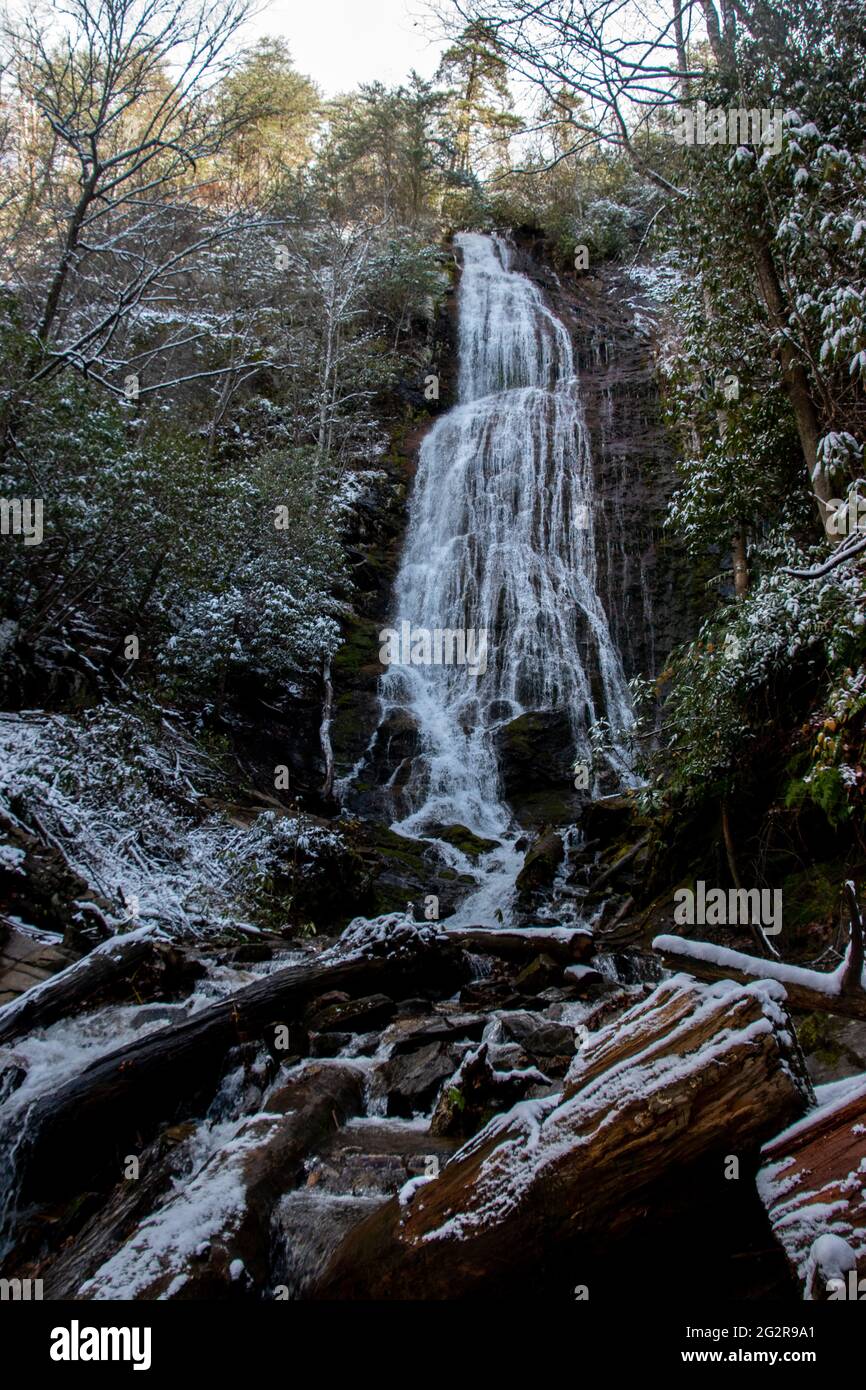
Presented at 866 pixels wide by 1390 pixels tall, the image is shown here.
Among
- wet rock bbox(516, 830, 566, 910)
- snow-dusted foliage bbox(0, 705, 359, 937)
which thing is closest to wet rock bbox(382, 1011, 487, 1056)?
snow-dusted foliage bbox(0, 705, 359, 937)

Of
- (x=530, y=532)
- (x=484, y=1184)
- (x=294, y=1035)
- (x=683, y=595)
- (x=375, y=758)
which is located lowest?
(x=294, y=1035)

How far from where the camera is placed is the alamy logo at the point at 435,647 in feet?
51.1

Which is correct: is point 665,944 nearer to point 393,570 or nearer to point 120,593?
point 120,593

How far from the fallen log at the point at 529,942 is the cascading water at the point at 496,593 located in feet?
8.52

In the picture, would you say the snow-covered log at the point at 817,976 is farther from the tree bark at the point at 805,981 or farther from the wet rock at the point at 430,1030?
the wet rock at the point at 430,1030

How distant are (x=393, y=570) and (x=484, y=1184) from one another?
15.7 metres

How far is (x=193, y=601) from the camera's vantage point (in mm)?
11367

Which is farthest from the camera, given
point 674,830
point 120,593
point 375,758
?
point 375,758

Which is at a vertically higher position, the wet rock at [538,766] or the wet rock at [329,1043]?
the wet rock at [538,766]

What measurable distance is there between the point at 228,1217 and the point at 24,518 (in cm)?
782

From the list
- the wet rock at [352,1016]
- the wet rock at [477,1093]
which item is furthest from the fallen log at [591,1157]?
the wet rock at [352,1016]
